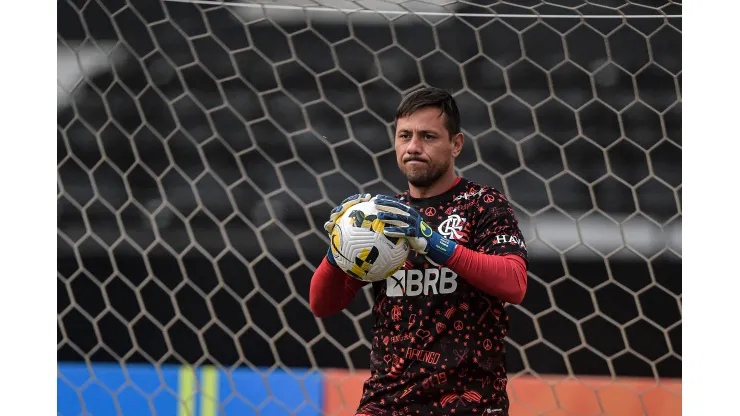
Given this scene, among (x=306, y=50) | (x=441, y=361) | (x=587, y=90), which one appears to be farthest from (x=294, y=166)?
(x=441, y=361)

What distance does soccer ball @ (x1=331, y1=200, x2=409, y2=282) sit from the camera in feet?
4.89

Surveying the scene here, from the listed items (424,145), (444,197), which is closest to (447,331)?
(444,197)

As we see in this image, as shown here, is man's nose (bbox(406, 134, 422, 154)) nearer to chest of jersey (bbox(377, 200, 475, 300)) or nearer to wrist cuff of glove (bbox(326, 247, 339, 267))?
chest of jersey (bbox(377, 200, 475, 300))

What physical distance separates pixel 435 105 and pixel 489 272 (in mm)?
425

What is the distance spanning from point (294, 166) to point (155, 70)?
617 mm

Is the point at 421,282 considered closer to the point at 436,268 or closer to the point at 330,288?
the point at 436,268

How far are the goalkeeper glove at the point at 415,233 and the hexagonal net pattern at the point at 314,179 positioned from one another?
1076 millimetres

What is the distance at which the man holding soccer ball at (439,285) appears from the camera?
1473 millimetres

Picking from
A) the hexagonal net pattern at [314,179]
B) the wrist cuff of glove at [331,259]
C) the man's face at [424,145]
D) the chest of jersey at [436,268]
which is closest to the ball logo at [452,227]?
the chest of jersey at [436,268]

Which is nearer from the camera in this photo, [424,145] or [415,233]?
[415,233]

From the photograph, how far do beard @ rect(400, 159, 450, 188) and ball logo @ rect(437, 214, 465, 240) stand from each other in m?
0.10

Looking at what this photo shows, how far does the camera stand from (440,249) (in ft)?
4.77

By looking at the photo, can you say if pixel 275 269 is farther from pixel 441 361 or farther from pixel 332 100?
pixel 441 361

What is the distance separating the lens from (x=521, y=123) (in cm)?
252
